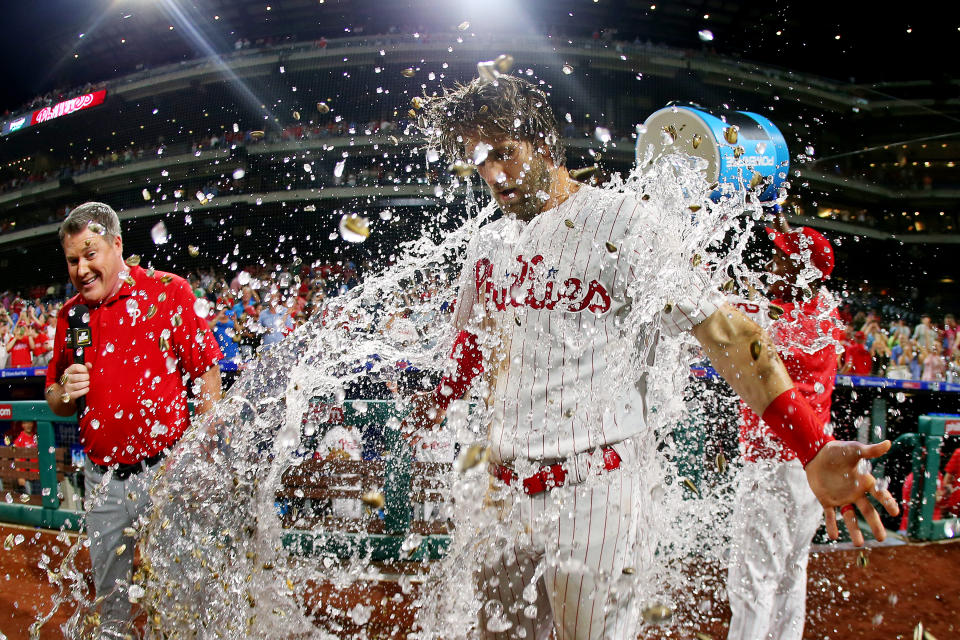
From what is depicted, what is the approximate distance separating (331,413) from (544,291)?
2.74 m

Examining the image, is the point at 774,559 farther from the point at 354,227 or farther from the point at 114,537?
the point at 114,537

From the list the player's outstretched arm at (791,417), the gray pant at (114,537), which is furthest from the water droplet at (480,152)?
the gray pant at (114,537)

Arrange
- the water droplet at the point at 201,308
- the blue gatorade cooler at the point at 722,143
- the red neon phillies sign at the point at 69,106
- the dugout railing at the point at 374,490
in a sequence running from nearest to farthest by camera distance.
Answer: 1. the water droplet at the point at 201,308
2. the blue gatorade cooler at the point at 722,143
3. the dugout railing at the point at 374,490
4. the red neon phillies sign at the point at 69,106

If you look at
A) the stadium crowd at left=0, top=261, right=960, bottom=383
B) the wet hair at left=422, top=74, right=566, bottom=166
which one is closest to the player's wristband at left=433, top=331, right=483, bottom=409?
the wet hair at left=422, top=74, right=566, bottom=166

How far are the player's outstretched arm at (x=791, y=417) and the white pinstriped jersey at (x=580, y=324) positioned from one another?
6 cm

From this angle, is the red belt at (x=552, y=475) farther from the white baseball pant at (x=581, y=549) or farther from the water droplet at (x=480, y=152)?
the water droplet at (x=480, y=152)

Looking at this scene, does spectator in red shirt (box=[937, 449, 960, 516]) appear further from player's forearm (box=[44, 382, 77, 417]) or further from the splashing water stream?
player's forearm (box=[44, 382, 77, 417])

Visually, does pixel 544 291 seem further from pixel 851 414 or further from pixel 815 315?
pixel 851 414

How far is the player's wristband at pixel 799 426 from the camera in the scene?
1058mm

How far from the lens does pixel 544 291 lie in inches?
52.9

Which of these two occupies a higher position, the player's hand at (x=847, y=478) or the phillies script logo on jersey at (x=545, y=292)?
the phillies script logo on jersey at (x=545, y=292)

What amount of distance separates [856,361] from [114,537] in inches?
333

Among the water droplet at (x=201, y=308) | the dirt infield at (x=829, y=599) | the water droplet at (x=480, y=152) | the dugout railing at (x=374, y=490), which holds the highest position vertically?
the water droplet at (x=480, y=152)

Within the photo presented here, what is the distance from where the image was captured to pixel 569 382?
128 cm
